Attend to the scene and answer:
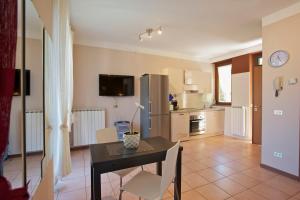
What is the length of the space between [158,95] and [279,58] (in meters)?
2.51

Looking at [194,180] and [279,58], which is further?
[279,58]

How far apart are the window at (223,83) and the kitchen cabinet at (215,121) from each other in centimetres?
57

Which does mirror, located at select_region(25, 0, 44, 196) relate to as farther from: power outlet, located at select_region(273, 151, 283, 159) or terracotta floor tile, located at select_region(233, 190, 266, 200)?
power outlet, located at select_region(273, 151, 283, 159)

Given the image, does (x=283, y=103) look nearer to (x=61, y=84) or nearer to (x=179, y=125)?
(x=179, y=125)

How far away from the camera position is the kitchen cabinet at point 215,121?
5.06 meters

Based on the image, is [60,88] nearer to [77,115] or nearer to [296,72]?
[77,115]

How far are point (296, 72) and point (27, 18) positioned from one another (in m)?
3.29

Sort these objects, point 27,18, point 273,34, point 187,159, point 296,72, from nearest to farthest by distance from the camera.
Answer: point 27,18, point 296,72, point 273,34, point 187,159

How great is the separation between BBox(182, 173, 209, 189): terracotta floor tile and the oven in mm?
2137

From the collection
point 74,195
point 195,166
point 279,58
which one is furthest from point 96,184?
point 279,58

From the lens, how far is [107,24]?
10.3 ft

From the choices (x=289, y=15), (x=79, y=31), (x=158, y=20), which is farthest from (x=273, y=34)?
(x=79, y=31)

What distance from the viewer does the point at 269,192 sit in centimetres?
220

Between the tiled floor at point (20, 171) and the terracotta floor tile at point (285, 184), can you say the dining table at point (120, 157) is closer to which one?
the tiled floor at point (20, 171)
